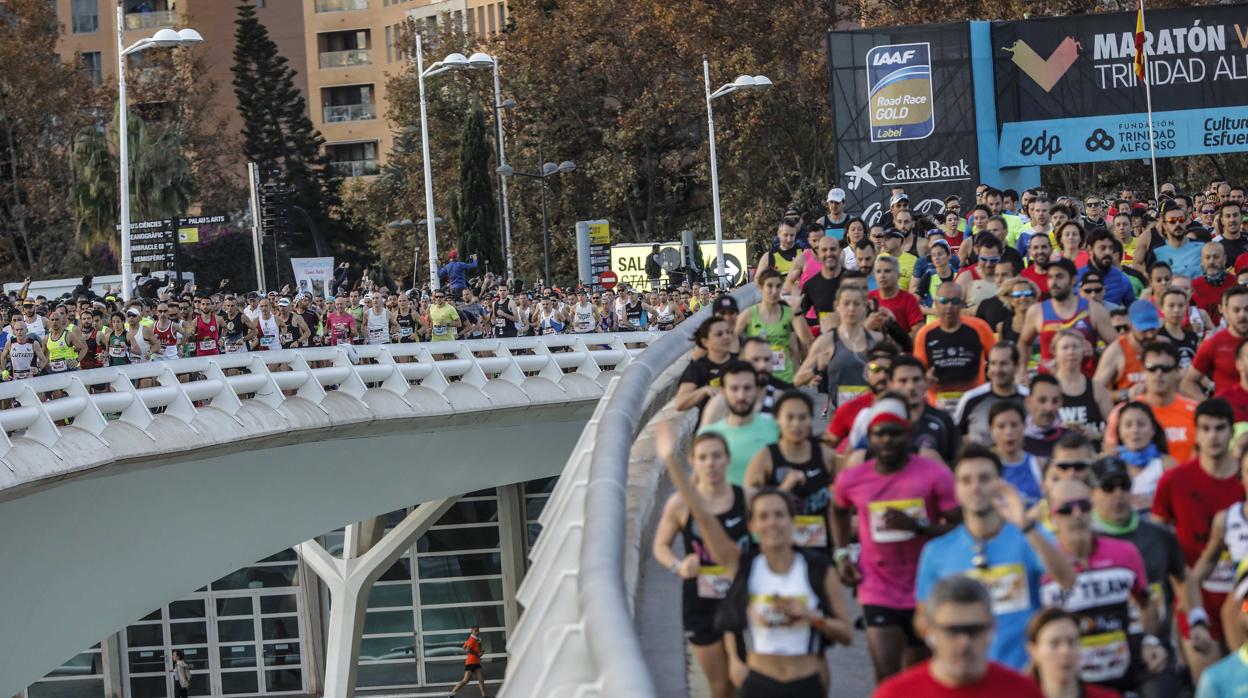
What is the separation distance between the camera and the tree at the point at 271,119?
73.8 meters

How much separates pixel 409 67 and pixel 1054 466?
62.6 metres

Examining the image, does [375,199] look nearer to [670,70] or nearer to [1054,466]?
[670,70]

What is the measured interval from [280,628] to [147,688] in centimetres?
270

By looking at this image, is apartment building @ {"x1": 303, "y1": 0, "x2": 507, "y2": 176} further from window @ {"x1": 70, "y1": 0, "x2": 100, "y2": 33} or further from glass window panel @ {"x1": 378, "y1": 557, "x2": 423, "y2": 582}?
glass window panel @ {"x1": 378, "y1": 557, "x2": 423, "y2": 582}

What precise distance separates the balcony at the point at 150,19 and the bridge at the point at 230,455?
59746 mm

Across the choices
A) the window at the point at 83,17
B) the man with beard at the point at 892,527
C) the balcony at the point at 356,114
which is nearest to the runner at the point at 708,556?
the man with beard at the point at 892,527

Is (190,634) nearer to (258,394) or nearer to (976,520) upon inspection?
(258,394)

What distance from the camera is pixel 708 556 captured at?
8.27 meters

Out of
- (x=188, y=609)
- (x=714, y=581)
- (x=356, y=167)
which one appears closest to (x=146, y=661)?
(x=188, y=609)

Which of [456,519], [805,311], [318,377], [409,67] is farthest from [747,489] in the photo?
[409,67]

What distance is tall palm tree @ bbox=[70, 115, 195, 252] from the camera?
6319 cm

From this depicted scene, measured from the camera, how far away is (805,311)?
48.9ft

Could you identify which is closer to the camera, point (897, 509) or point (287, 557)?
point (897, 509)

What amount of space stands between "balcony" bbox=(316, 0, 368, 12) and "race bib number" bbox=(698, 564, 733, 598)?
84701 mm
